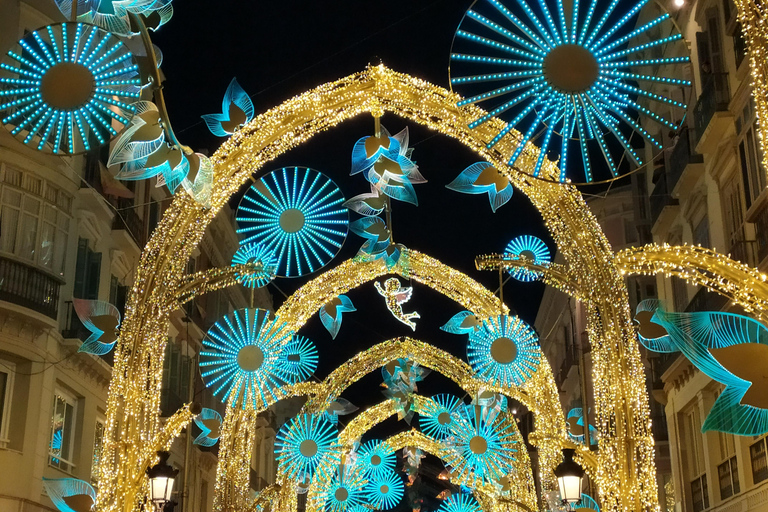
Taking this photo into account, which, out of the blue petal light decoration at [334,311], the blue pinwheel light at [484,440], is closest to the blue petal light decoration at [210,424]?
the blue petal light decoration at [334,311]

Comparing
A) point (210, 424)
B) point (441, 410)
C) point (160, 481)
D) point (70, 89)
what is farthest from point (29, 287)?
point (70, 89)

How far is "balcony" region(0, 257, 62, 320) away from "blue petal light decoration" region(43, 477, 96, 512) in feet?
31.7

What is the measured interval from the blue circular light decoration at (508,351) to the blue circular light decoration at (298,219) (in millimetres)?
3750

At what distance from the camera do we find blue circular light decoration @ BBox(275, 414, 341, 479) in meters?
23.2

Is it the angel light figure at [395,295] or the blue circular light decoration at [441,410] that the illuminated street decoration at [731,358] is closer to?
the angel light figure at [395,295]

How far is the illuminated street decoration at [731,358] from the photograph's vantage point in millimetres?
7391

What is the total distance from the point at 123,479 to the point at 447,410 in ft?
50.1

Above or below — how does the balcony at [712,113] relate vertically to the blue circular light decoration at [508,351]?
above

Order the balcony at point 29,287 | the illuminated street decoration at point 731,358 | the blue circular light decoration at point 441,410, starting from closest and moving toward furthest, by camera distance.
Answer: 1. the illuminated street decoration at point 731,358
2. the balcony at point 29,287
3. the blue circular light decoration at point 441,410

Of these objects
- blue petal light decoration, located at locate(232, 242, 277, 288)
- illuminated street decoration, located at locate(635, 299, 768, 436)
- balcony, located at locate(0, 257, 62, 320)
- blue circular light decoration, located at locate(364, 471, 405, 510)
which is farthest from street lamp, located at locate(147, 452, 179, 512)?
blue circular light decoration, located at locate(364, 471, 405, 510)

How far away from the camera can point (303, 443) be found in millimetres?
23344

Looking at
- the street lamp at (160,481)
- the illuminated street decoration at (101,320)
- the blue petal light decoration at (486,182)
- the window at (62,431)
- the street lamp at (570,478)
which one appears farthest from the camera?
the window at (62,431)

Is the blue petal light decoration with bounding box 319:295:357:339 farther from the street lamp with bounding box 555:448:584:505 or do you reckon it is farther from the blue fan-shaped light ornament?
the blue fan-shaped light ornament

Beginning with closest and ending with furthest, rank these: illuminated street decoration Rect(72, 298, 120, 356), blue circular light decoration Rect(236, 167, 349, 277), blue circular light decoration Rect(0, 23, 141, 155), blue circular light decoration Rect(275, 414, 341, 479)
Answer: blue circular light decoration Rect(0, 23, 141, 155), illuminated street decoration Rect(72, 298, 120, 356), blue circular light decoration Rect(236, 167, 349, 277), blue circular light decoration Rect(275, 414, 341, 479)
